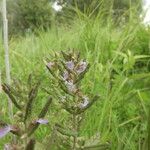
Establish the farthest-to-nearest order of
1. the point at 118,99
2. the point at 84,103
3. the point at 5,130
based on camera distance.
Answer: the point at 118,99, the point at 84,103, the point at 5,130

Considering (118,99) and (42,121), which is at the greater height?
(42,121)

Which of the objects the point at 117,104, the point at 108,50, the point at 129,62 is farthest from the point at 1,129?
the point at 108,50

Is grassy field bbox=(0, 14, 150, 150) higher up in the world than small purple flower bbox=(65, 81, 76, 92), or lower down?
lower down

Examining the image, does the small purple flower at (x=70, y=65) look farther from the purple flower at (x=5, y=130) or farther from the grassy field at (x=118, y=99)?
the purple flower at (x=5, y=130)

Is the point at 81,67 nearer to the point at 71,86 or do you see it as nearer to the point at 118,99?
the point at 71,86

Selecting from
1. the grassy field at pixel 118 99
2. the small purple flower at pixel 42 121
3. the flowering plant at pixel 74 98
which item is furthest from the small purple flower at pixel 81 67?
the small purple flower at pixel 42 121

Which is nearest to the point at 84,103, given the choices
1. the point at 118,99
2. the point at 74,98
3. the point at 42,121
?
the point at 74,98

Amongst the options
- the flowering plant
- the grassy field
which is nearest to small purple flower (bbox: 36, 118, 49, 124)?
the flowering plant

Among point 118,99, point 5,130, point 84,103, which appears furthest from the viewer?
point 118,99

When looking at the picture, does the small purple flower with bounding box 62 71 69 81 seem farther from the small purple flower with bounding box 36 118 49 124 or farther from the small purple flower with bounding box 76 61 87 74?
the small purple flower with bounding box 36 118 49 124

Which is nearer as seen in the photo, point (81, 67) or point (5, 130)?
point (5, 130)

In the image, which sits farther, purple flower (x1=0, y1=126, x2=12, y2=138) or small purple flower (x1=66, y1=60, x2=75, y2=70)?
small purple flower (x1=66, y1=60, x2=75, y2=70)

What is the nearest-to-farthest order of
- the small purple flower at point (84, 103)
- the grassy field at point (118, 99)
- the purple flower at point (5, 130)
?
1. the purple flower at point (5, 130)
2. the small purple flower at point (84, 103)
3. the grassy field at point (118, 99)
